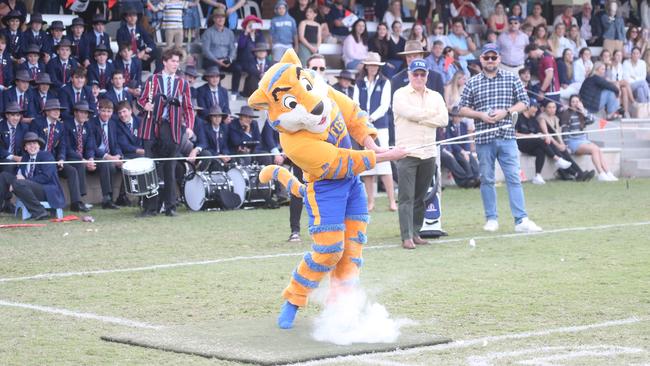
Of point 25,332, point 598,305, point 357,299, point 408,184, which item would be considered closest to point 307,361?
point 357,299

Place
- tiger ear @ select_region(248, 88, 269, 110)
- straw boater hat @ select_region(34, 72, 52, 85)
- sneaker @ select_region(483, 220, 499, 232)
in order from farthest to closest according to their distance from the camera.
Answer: straw boater hat @ select_region(34, 72, 52, 85) < sneaker @ select_region(483, 220, 499, 232) < tiger ear @ select_region(248, 88, 269, 110)

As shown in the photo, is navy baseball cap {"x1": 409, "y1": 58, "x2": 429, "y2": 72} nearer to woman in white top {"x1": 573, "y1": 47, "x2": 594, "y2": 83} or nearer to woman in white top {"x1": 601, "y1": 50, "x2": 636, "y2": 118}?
woman in white top {"x1": 573, "y1": 47, "x2": 594, "y2": 83}

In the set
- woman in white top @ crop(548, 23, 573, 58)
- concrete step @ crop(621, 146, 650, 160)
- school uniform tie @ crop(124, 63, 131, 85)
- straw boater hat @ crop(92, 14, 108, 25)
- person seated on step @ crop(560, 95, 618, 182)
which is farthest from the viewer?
woman in white top @ crop(548, 23, 573, 58)

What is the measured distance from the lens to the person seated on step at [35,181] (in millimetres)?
15820

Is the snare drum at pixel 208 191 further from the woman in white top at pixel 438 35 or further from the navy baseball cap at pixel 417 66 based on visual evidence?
the woman in white top at pixel 438 35

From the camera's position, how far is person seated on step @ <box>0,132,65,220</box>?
623 inches

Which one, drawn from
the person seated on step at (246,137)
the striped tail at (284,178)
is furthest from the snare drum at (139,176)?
the striped tail at (284,178)

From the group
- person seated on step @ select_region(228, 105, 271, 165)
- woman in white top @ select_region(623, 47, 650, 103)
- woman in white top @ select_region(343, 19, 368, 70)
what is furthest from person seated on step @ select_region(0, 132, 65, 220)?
woman in white top @ select_region(623, 47, 650, 103)

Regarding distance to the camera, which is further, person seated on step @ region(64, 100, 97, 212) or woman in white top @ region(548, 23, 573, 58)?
woman in white top @ region(548, 23, 573, 58)

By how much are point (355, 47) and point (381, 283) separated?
12.8 metres

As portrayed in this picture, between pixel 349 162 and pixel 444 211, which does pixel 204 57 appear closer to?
pixel 444 211

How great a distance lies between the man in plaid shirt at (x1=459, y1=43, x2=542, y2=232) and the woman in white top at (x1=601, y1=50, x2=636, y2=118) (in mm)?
13160

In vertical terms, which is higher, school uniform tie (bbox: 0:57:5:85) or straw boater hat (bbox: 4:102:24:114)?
school uniform tie (bbox: 0:57:5:85)

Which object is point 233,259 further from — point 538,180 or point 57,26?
point 538,180
